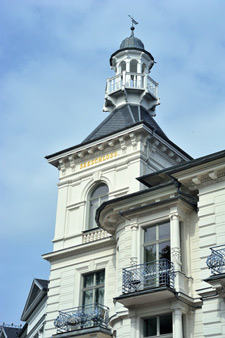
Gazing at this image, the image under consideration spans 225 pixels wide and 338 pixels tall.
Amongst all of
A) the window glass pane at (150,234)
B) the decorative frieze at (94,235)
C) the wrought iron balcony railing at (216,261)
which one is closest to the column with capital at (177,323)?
the wrought iron balcony railing at (216,261)

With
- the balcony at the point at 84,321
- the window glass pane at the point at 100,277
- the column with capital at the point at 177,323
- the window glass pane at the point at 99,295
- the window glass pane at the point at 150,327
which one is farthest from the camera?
the window glass pane at the point at 100,277

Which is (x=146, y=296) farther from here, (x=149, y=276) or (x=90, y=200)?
(x=90, y=200)

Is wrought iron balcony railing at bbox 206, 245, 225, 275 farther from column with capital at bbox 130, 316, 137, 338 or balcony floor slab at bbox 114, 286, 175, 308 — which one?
column with capital at bbox 130, 316, 137, 338

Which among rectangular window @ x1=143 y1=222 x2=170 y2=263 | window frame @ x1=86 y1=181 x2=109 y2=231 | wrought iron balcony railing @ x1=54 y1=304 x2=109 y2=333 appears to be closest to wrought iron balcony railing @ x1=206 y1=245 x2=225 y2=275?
rectangular window @ x1=143 y1=222 x2=170 y2=263

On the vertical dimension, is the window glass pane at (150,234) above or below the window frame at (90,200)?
below

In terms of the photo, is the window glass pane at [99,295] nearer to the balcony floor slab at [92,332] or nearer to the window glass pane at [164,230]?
the balcony floor slab at [92,332]

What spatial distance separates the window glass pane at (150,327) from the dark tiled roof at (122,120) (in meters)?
11.0

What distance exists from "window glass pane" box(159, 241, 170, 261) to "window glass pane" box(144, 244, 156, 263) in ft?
0.89

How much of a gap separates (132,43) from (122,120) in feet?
22.6

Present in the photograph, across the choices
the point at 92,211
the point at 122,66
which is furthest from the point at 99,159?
the point at 122,66

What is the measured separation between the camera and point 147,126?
29.0 m

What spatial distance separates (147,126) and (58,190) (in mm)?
5985

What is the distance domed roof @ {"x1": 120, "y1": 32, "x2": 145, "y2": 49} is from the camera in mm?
36281

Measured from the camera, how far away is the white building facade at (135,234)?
2103 centimetres
